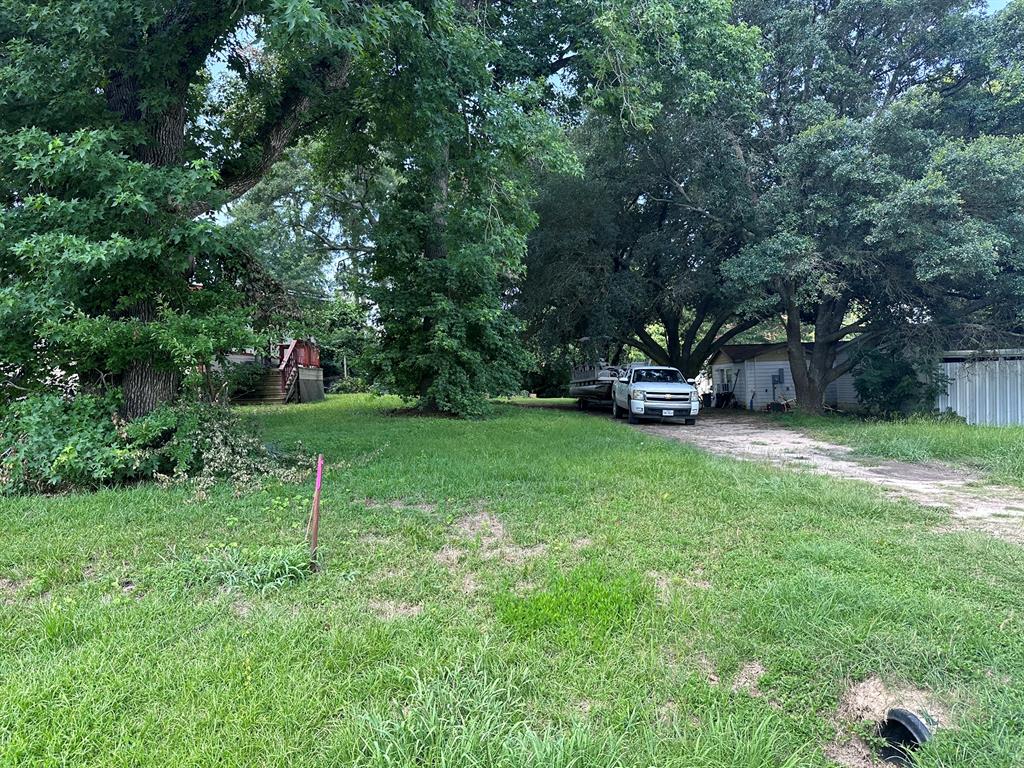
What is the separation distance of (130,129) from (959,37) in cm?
1660

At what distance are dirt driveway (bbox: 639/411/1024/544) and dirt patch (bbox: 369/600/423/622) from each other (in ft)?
14.9

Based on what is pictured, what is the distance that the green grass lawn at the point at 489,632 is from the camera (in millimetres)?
2031

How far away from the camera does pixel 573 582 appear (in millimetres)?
3346

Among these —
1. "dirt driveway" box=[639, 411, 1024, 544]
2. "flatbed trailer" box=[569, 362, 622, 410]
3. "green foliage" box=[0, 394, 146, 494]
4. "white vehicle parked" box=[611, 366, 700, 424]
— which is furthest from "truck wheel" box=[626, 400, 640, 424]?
"green foliage" box=[0, 394, 146, 494]

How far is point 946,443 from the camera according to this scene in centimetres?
859

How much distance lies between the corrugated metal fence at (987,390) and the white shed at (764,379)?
697cm

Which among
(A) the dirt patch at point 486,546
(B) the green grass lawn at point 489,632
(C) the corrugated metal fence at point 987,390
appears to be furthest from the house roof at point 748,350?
(A) the dirt patch at point 486,546

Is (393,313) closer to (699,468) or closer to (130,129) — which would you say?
(130,129)

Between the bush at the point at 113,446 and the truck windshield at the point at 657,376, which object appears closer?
the bush at the point at 113,446

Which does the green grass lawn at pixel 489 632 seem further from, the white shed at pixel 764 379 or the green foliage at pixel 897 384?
the white shed at pixel 764 379

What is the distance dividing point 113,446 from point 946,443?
1132 cm

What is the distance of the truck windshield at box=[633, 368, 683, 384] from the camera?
588 inches

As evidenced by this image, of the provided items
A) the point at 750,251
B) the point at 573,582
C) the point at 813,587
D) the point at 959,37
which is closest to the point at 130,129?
the point at 573,582

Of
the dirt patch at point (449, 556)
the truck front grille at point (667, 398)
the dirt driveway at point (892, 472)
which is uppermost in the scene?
the truck front grille at point (667, 398)
